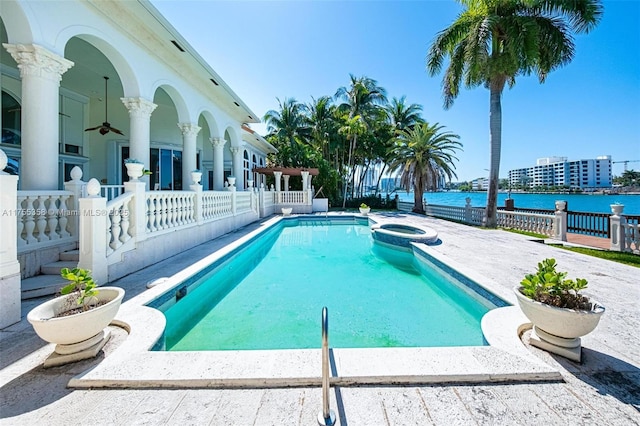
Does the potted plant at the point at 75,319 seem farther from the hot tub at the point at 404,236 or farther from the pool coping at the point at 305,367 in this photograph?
the hot tub at the point at 404,236

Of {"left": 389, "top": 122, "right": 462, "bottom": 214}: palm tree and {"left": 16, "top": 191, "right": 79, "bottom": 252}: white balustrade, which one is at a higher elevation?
{"left": 389, "top": 122, "right": 462, "bottom": 214}: palm tree

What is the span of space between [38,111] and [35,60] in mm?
847

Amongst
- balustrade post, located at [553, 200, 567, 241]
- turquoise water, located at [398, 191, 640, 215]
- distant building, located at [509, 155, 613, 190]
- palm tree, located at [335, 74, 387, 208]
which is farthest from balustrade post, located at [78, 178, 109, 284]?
distant building, located at [509, 155, 613, 190]

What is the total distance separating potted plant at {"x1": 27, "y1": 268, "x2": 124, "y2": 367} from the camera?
2264mm

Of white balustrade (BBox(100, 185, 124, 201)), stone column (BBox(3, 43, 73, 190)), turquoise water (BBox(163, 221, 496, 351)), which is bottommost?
turquoise water (BBox(163, 221, 496, 351))

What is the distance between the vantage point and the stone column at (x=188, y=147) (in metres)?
9.77

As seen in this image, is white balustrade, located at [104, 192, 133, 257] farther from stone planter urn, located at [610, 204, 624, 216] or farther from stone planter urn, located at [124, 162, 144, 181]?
stone planter urn, located at [610, 204, 624, 216]

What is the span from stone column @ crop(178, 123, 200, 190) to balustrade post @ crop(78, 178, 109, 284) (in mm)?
6033

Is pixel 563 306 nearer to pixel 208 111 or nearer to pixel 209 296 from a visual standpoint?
pixel 209 296

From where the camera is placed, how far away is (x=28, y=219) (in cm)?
436

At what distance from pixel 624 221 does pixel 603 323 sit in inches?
287

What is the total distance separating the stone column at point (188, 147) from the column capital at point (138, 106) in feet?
7.20

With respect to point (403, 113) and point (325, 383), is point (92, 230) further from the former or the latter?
point (403, 113)

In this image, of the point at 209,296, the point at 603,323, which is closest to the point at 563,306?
the point at 603,323
